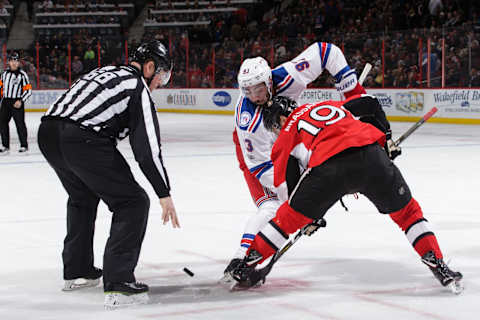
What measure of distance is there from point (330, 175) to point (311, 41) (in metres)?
16.5

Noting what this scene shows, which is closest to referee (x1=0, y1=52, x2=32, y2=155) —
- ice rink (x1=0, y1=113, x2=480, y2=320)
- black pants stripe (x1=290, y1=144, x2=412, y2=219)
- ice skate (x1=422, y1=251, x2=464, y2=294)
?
ice rink (x1=0, y1=113, x2=480, y2=320)

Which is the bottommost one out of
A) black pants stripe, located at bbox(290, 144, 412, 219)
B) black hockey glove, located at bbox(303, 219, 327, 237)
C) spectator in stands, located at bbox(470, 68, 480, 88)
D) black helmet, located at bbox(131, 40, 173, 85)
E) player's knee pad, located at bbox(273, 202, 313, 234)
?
spectator in stands, located at bbox(470, 68, 480, 88)

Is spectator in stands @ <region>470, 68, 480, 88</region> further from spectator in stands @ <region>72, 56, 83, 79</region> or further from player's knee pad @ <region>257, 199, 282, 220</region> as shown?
player's knee pad @ <region>257, 199, 282, 220</region>

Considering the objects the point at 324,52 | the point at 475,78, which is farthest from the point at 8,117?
the point at 475,78

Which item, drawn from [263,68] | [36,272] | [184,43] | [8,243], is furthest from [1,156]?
[184,43]

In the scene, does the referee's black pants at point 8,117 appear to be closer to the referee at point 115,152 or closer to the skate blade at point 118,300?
the referee at point 115,152

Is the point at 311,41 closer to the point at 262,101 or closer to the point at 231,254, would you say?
the point at 231,254

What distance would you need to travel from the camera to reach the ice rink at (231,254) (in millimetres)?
3506

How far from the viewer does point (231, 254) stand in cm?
473

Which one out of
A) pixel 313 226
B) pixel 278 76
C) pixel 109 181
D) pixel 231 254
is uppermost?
pixel 278 76

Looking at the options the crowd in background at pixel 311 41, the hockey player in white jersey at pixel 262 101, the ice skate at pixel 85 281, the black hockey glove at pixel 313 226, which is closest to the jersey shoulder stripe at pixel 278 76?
the hockey player in white jersey at pixel 262 101

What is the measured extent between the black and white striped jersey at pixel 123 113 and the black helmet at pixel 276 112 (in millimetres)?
574

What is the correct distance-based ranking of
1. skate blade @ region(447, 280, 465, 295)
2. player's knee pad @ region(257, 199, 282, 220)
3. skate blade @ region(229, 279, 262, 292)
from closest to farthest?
skate blade @ region(447, 280, 465, 295)
skate blade @ region(229, 279, 262, 292)
player's knee pad @ region(257, 199, 282, 220)

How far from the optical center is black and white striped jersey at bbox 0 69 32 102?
11.2 meters
